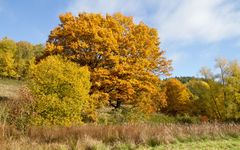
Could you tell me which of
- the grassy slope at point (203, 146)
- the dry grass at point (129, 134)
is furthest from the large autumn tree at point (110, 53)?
the grassy slope at point (203, 146)

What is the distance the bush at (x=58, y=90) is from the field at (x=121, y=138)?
6621 millimetres

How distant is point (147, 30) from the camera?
29.4m

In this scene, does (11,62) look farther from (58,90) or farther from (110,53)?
(58,90)

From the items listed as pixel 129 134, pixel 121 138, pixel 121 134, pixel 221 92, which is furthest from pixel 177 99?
pixel 121 138

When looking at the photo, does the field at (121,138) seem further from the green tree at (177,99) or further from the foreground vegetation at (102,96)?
the green tree at (177,99)

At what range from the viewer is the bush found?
62.7ft

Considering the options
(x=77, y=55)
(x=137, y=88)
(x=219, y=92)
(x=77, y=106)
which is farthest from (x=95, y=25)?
(x=219, y=92)

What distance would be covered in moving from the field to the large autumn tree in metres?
11.6

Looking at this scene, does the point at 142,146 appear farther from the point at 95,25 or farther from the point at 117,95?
the point at 95,25

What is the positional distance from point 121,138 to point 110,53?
14916mm

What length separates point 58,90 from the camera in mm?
20328

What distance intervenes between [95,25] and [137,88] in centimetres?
702

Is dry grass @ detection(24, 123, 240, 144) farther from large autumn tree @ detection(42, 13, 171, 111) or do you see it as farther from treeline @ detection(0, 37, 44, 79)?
treeline @ detection(0, 37, 44, 79)

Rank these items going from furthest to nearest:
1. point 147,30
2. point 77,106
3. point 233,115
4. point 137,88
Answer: point 233,115 → point 147,30 → point 137,88 → point 77,106
